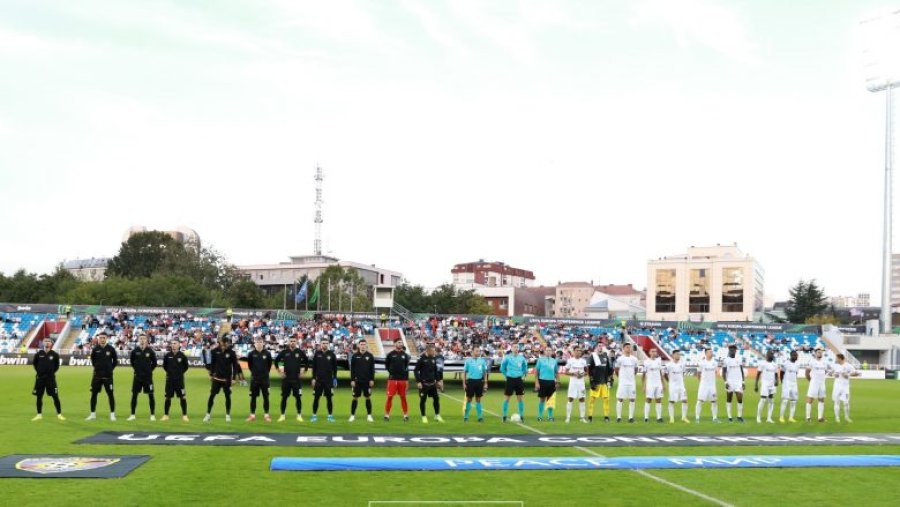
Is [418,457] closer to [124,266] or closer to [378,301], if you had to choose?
[378,301]

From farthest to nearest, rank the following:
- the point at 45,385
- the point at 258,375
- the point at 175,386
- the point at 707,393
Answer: the point at 707,393
the point at 258,375
the point at 175,386
the point at 45,385

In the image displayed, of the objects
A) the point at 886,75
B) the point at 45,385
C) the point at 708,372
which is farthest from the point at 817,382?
the point at 886,75

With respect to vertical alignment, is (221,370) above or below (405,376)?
above

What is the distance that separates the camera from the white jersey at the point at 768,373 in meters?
21.8

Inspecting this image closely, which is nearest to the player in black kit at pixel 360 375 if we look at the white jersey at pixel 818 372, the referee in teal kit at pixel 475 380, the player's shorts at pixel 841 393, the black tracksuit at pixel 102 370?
the referee in teal kit at pixel 475 380

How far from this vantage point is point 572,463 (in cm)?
1298

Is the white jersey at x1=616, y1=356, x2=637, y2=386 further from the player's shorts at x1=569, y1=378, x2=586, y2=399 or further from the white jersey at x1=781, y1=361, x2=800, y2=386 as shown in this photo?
the white jersey at x1=781, y1=361, x2=800, y2=386

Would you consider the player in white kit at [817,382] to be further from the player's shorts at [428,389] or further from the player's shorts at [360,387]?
the player's shorts at [360,387]

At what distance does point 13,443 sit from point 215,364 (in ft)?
16.7

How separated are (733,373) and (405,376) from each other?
935 cm

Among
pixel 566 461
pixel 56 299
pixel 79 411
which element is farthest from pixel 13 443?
pixel 56 299

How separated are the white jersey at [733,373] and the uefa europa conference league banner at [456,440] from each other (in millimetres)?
3842

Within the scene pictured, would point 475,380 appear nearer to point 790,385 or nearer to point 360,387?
point 360,387

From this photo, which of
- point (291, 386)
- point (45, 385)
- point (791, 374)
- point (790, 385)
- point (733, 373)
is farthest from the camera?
point (791, 374)
